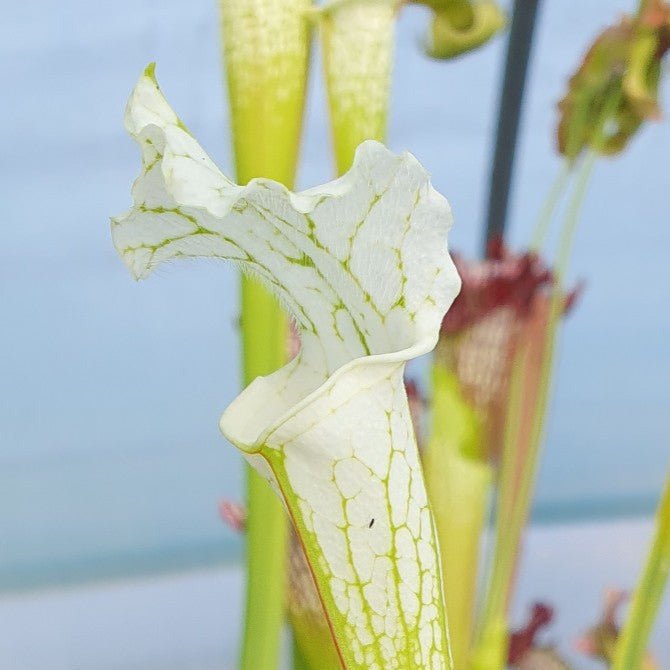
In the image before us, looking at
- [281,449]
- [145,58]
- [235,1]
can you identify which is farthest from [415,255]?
[145,58]

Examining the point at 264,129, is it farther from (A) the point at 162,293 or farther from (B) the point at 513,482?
(A) the point at 162,293

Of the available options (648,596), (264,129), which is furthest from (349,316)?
(648,596)

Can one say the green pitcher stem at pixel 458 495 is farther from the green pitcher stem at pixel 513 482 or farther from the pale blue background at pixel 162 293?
the pale blue background at pixel 162 293

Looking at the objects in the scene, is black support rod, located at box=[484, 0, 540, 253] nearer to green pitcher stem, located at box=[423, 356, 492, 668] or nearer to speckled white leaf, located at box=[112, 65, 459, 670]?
green pitcher stem, located at box=[423, 356, 492, 668]

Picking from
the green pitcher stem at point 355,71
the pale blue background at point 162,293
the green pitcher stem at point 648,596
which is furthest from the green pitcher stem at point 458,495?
the pale blue background at point 162,293

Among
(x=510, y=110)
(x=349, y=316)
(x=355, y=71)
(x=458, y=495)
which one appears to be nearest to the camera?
(x=349, y=316)

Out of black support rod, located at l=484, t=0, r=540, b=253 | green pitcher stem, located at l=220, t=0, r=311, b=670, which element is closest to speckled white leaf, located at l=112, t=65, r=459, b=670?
green pitcher stem, located at l=220, t=0, r=311, b=670

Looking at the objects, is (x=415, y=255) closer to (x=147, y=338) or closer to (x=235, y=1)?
(x=235, y=1)
